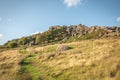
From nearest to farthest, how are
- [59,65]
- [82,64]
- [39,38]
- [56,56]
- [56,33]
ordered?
[82,64] → [59,65] → [56,56] → [39,38] → [56,33]

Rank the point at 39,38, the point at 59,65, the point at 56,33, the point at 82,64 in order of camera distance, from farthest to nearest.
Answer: the point at 56,33 → the point at 39,38 → the point at 59,65 → the point at 82,64

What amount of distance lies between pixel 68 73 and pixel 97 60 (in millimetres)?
4295

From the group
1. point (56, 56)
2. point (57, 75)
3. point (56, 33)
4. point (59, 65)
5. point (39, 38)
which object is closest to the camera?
point (57, 75)

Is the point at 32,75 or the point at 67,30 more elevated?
the point at 67,30

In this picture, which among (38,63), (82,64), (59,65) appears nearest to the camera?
(82,64)

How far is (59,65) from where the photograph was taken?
2430 centimetres

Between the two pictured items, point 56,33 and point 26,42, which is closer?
point 26,42

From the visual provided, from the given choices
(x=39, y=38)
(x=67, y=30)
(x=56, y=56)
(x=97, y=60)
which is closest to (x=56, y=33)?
(x=67, y=30)

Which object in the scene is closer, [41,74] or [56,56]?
[41,74]

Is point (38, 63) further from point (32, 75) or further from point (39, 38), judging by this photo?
point (39, 38)

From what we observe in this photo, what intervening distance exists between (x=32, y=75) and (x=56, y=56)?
30.4 feet

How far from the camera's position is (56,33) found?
12056cm

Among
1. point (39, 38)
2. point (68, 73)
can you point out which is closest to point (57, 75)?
point (68, 73)

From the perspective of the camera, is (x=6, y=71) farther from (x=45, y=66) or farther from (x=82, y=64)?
(x=82, y=64)
